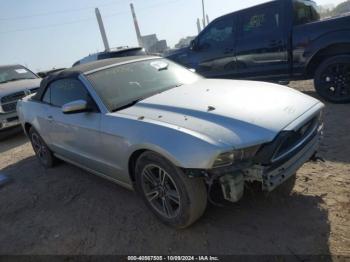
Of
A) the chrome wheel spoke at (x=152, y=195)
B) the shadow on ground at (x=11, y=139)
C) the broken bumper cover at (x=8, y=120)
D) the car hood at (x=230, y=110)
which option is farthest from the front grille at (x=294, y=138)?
the broken bumper cover at (x=8, y=120)

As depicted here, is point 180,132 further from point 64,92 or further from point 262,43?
point 262,43

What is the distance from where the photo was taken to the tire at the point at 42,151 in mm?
5346

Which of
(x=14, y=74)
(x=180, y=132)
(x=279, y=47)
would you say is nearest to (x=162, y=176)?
(x=180, y=132)

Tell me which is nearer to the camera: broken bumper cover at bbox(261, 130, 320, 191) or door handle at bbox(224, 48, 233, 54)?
broken bumper cover at bbox(261, 130, 320, 191)

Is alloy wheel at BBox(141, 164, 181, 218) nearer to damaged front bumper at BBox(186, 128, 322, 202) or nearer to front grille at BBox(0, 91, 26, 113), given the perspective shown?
damaged front bumper at BBox(186, 128, 322, 202)

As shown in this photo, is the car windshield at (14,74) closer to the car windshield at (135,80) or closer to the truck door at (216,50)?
the truck door at (216,50)

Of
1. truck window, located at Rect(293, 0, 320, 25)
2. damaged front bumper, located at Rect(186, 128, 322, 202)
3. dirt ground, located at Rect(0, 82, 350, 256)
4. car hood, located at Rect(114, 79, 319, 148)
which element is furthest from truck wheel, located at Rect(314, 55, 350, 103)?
damaged front bumper, located at Rect(186, 128, 322, 202)

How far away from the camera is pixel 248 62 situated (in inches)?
291

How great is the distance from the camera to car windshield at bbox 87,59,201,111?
372cm

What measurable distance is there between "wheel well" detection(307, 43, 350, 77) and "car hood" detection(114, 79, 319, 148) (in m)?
3.09

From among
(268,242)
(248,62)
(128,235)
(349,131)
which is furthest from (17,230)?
(248,62)

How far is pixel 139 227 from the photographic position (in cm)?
338

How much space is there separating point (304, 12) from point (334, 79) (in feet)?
5.43

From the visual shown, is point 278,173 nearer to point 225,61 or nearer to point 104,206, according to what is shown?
point 104,206
